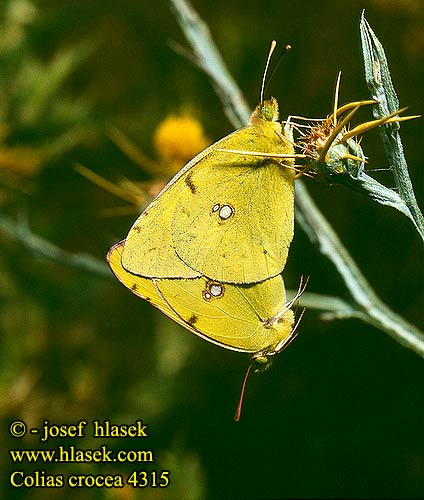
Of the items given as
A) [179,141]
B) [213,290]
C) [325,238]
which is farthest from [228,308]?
[179,141]

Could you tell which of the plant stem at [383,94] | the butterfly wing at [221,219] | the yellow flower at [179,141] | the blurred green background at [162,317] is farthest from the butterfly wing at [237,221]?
the yellow flower at [179,141]

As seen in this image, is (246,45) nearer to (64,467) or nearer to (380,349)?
(380,349)

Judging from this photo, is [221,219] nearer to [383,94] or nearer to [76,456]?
[383,94]

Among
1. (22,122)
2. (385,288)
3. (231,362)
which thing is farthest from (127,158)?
(385,288)

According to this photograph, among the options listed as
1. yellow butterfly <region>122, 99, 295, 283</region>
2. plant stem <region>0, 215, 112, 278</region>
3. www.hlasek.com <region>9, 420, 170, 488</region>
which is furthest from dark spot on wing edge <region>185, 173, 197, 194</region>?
www.hlasek.com <region>9, 420, 170, 488</region>

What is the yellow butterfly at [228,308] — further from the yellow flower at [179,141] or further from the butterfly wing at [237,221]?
the yellow flower at [179,141]

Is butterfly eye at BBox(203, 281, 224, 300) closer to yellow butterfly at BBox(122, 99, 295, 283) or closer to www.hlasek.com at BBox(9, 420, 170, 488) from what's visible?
yellow butterfly at BBox(122, 99, 295, 283)
